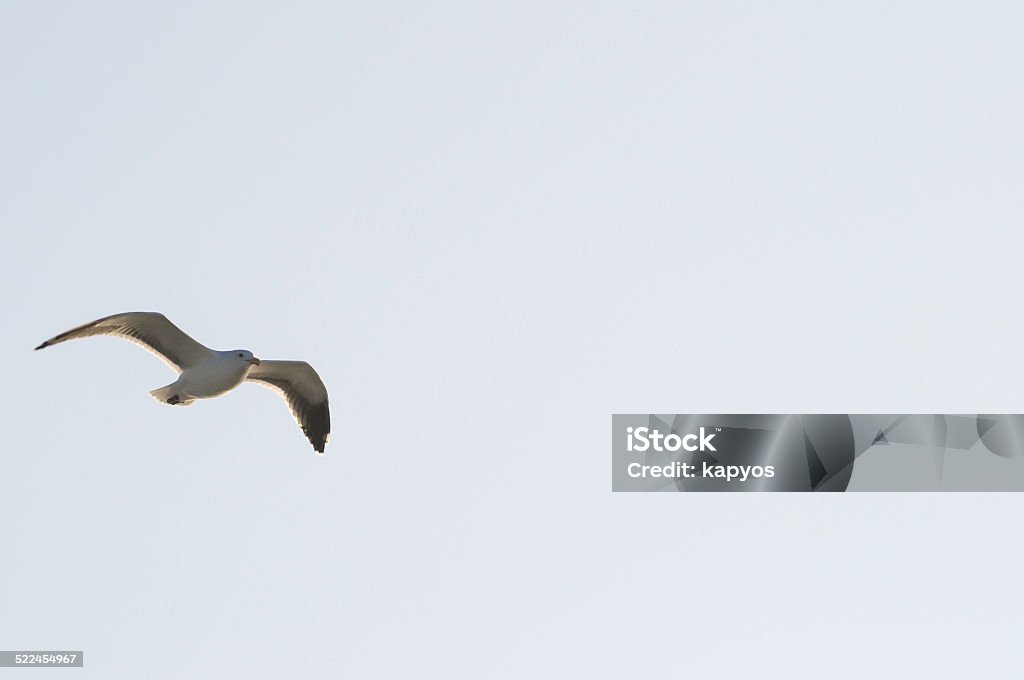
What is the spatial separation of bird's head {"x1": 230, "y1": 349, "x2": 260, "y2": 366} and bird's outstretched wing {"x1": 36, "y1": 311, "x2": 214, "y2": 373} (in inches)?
9.9

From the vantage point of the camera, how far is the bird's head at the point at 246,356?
838 inches

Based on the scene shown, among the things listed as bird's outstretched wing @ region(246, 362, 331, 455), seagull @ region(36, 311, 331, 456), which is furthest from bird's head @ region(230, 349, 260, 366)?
bird's outstretched wing @ region(246, 362, 331, 455)

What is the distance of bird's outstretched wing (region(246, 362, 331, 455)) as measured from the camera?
73.5ft

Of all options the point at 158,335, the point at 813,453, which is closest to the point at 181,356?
the point at 158,335

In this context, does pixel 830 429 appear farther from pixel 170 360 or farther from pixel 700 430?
pixel 170 360

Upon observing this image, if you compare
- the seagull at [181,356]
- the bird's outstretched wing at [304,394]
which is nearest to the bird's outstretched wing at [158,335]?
the seagull at [181,356]

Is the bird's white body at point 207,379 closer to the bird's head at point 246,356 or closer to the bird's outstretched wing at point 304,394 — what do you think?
the bird's head at point 246,356

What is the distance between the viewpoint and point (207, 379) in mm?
21125

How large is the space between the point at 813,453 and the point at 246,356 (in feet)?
27.6

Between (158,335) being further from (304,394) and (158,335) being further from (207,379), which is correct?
(304,394)

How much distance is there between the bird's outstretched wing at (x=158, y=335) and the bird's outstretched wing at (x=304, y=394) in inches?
44.4

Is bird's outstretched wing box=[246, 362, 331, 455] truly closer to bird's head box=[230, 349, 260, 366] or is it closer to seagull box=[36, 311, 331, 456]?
seagull box=[36, 311, 331, 456]

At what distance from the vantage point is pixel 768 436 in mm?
25828

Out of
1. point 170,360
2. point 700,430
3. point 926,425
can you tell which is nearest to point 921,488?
point 926,425
